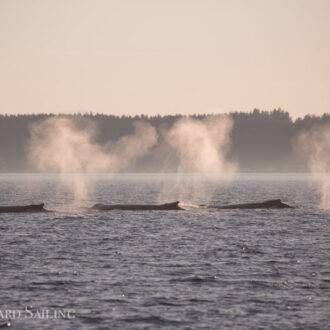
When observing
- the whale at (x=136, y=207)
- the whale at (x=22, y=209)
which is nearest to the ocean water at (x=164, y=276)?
the whale at (x=22, y=209)

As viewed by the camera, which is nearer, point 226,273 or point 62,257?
point 226,273

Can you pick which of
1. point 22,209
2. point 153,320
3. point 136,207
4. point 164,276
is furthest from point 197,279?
point 136,207

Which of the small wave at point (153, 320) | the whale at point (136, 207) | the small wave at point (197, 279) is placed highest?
the whale at point (136, 207)

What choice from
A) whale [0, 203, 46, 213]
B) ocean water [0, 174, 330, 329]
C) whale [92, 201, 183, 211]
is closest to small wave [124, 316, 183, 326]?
ocean water [0, 174, 330, 329]

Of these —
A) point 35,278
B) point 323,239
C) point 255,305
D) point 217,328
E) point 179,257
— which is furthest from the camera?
Answer: point 323,239

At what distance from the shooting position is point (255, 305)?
99.8 ft

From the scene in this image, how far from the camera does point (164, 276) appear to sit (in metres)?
36.6

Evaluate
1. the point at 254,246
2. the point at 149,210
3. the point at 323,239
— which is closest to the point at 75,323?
the point at 254,246

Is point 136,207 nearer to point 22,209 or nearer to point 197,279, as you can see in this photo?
point 22,209

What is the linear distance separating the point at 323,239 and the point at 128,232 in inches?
587

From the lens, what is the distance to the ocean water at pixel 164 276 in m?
28.5

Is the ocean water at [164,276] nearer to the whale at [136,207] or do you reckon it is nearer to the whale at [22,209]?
the whale at [22,209]

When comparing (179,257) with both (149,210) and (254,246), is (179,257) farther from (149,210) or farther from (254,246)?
(149,210)

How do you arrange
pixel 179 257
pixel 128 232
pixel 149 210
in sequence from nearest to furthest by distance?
pixel 179 257 → pixel 128 232 → pixel 149 210
